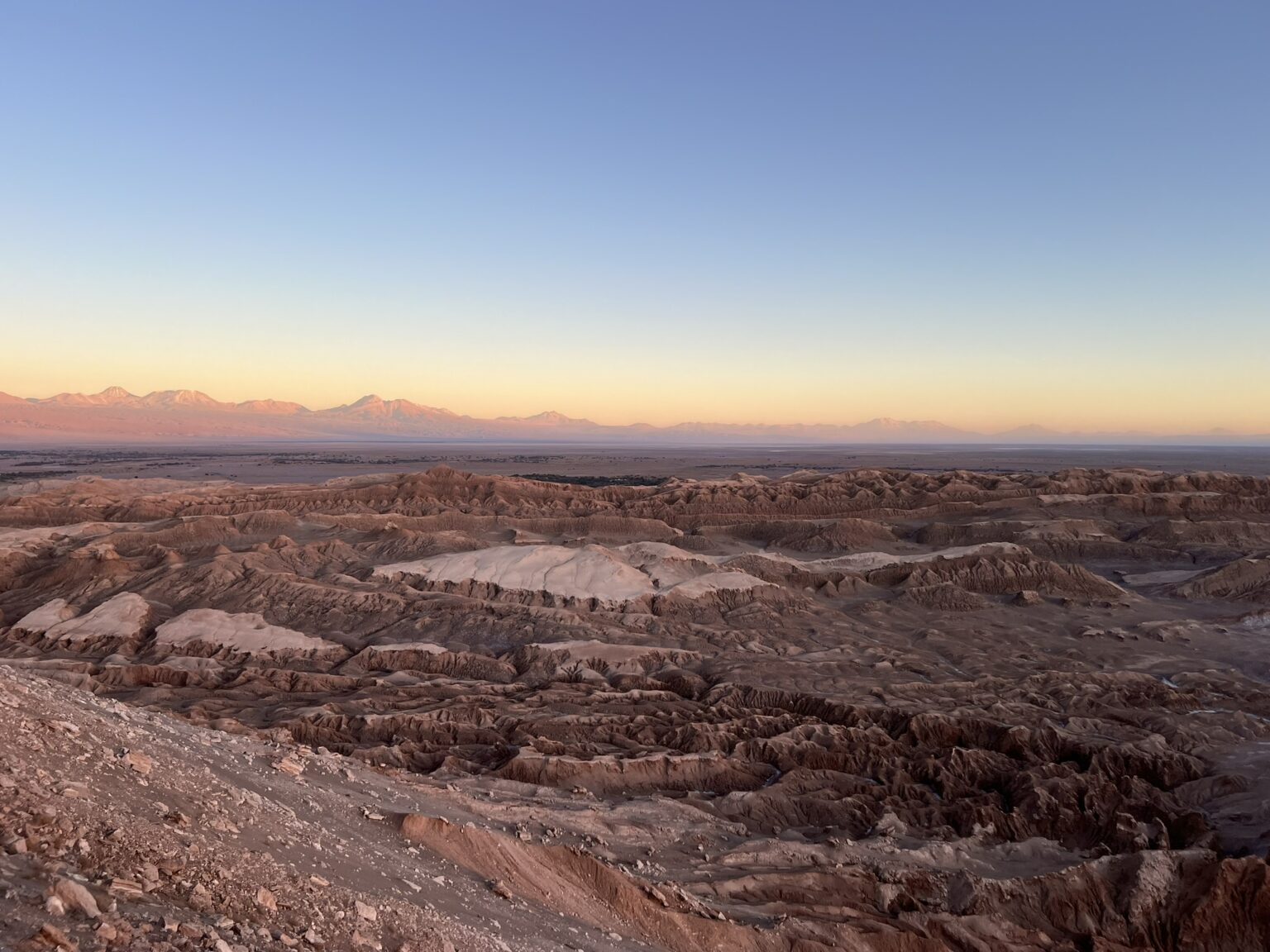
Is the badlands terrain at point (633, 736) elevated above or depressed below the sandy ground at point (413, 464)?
below

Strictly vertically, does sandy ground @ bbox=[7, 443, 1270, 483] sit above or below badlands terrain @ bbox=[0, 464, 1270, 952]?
above

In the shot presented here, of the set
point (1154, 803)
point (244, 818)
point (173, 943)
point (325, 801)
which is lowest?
point (1154, 803)

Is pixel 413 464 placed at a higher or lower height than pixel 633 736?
higher

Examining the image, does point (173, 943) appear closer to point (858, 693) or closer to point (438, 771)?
point (438, 771)

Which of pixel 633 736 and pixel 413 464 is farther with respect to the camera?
pixel 413 464

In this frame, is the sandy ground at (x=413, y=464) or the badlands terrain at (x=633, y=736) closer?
the badlands terrain at (x=633, y=736)

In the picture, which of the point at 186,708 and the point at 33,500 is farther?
the point at 33,500

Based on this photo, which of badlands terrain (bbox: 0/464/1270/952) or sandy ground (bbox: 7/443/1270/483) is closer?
badlands terrain (bbox: 0/464/1270/952)

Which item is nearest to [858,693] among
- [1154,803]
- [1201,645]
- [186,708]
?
[1154,803]
